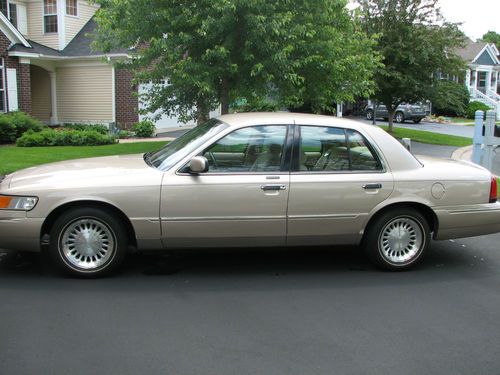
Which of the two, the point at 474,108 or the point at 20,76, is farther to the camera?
the point at 474,108

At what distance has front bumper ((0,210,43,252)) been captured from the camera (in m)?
5.13

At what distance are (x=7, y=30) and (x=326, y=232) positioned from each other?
19.2 metres

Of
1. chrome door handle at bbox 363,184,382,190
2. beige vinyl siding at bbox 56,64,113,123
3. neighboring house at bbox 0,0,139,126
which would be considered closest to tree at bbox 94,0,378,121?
chrome door handle at bbox 363,184,382,190

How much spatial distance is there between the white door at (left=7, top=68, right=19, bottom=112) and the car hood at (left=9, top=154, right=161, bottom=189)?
1702 cm

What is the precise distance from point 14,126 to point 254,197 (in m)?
14.6

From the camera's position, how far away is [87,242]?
17.2 feet

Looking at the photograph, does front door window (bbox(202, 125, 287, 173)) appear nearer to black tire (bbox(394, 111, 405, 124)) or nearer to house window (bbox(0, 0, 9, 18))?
house window (bbox(0, 0, 9, 18))


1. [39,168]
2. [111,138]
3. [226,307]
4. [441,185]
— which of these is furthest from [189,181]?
[111,138]

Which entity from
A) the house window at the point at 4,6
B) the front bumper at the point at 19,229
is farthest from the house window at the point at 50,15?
the front bumper at the point at 19,229

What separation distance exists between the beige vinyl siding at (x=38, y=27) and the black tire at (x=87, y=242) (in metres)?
20.8

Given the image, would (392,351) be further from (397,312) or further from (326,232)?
(326,232)

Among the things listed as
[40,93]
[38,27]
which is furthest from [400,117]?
[38,27]

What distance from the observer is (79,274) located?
17.3 ft

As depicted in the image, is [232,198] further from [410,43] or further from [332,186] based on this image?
[410,43]
